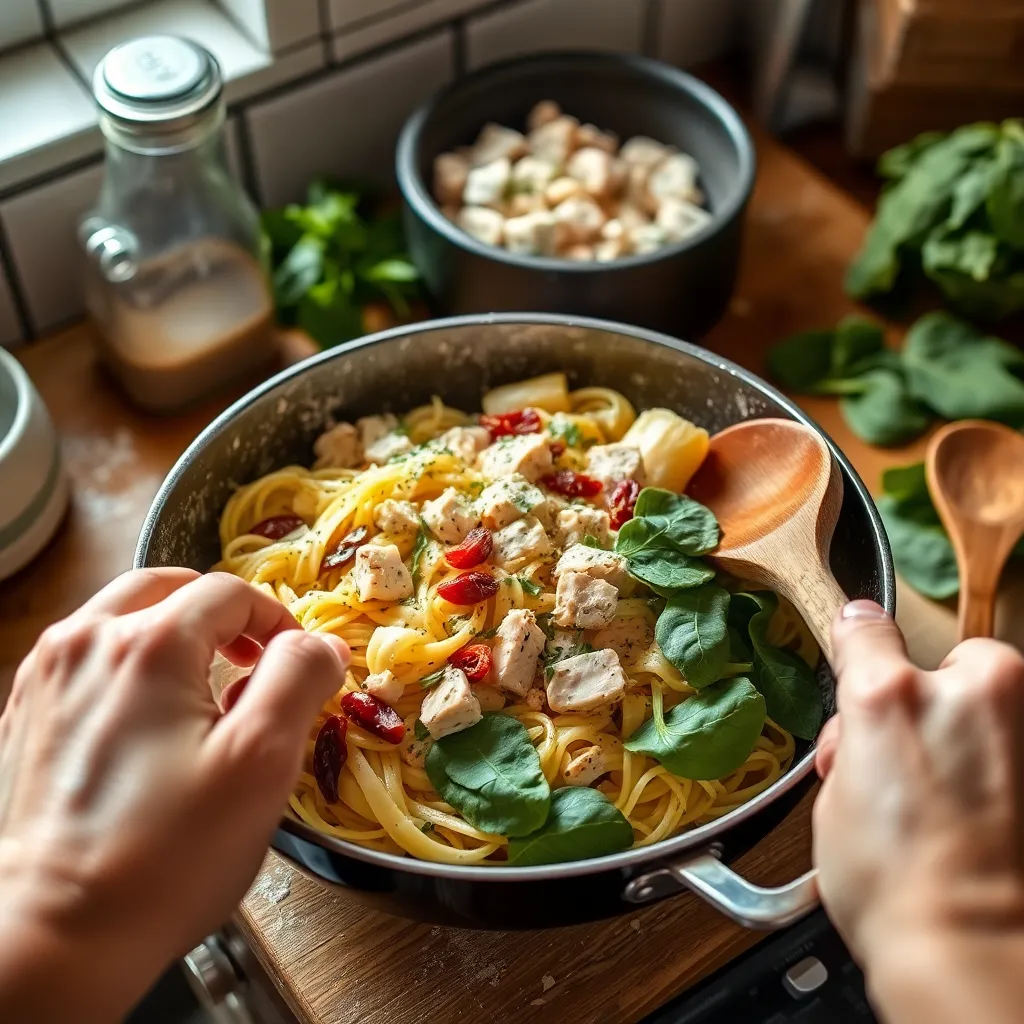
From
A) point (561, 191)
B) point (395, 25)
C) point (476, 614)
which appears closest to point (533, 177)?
point (561, 191)

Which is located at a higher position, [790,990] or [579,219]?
[579,219]

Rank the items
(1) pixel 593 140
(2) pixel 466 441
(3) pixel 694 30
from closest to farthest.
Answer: (2) pixel 466 441
(1) pixel 593 140
(3) pixel 694 30

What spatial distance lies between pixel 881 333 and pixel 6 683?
3.70ft

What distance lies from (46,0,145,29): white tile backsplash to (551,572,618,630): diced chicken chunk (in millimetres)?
1057

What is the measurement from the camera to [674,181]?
5.50 feet

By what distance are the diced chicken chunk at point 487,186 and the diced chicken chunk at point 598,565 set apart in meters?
0.60

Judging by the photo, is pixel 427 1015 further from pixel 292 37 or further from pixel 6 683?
pixel 292 37

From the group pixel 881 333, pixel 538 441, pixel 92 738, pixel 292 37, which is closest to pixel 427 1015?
pixel 92 738

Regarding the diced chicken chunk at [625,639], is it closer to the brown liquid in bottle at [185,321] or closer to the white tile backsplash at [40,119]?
the brown liquid in bottle at [185,321]

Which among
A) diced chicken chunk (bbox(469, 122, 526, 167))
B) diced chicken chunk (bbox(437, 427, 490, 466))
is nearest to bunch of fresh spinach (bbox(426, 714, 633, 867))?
diced chicken chunk (bbox(437, 427, 490, 466))

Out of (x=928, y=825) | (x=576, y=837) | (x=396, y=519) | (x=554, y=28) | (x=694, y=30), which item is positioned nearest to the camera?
(x=928, y=825)

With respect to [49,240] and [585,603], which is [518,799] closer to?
[585,603]

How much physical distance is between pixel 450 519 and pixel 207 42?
805 millimetres

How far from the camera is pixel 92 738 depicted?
851 millimetres
